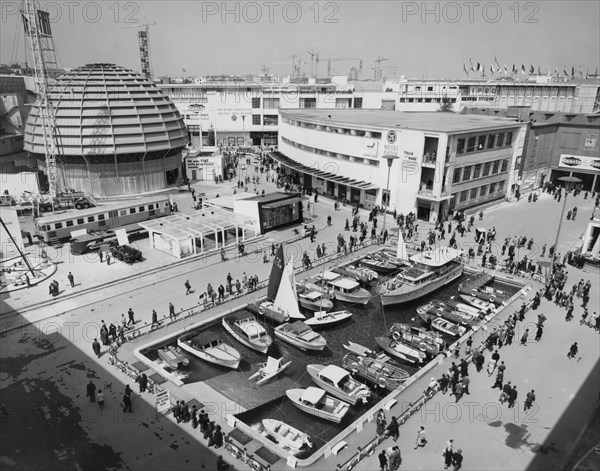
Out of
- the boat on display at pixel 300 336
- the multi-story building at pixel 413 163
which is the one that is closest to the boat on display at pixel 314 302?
the boat on display at pixel 300 336

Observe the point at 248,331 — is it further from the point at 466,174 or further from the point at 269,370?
the point at 466,174

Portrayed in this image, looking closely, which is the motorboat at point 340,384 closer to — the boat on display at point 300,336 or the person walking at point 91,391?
the boat on display at point 300,336

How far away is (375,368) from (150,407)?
41.0 ft

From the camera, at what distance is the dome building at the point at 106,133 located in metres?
56.2

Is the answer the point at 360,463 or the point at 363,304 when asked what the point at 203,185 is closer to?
the point at 363,304

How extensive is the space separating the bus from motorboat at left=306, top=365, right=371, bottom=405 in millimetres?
30209

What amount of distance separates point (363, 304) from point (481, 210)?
31.3m

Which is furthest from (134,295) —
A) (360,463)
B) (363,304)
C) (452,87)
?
(452,87)

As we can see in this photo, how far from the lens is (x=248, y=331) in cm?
2877

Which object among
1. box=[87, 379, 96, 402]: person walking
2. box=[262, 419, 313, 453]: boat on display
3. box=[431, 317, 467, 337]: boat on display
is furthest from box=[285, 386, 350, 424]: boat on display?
box=[431, 317, 467, 337]: boat on display

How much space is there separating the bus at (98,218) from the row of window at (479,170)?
3556 cm

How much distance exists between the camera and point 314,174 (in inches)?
2496

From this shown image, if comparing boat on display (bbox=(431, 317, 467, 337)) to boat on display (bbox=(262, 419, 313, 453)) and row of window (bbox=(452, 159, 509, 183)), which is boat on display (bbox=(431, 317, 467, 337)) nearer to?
boat on display (bbox=(262, 419, 313, 453))

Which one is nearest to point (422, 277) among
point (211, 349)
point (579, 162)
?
point (211, 349)
